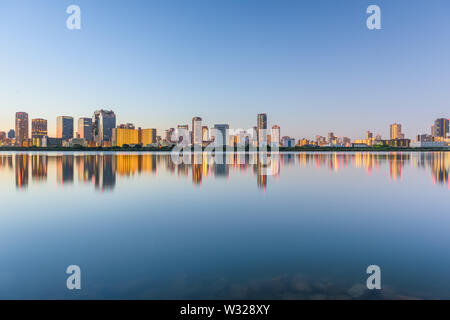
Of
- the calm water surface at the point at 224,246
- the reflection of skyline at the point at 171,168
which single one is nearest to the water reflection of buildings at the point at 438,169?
the reflection of skyline at the point at 171,168

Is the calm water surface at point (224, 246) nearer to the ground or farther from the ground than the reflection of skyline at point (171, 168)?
nearer to the ground

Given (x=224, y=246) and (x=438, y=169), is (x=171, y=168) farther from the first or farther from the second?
(x=438, y=169)

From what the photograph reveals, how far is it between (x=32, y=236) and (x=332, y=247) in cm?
1418

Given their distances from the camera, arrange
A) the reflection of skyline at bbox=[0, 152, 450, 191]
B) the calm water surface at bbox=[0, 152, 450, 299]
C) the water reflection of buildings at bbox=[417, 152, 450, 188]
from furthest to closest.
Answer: the reflection of skyline at bbox=[0, 152, 450, 191]
the water reflection of buildings at bbox=[417, 152, 450, 188]
the calm water surface at bbox=[0, 152, 450, 299]

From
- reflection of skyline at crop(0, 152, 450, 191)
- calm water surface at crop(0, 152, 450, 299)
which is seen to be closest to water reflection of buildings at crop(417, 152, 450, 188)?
reflection of skyline at crop(0, 152, 450, 191)

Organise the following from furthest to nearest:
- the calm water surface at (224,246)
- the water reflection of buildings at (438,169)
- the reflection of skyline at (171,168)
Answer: the reflection of skyline at (171,168) < the water reflection of buildings at (438,169) < the calm water surface at (224,246)

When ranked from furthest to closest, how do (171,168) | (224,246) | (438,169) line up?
(171,168), (438,169), (224,246)

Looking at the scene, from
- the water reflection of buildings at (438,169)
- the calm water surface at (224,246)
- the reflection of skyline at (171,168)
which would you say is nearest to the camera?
the calm water surface at (224,246)

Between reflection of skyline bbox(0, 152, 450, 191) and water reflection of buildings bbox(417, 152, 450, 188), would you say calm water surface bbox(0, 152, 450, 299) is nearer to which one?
reflection of skyline bbox(0, 152, 450, 191)

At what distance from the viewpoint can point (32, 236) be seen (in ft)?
39.0

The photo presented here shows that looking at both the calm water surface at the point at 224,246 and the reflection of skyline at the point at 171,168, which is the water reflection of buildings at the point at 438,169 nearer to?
the reflection of skyline at the point at 171,168

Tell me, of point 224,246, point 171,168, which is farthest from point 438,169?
point 224,246
